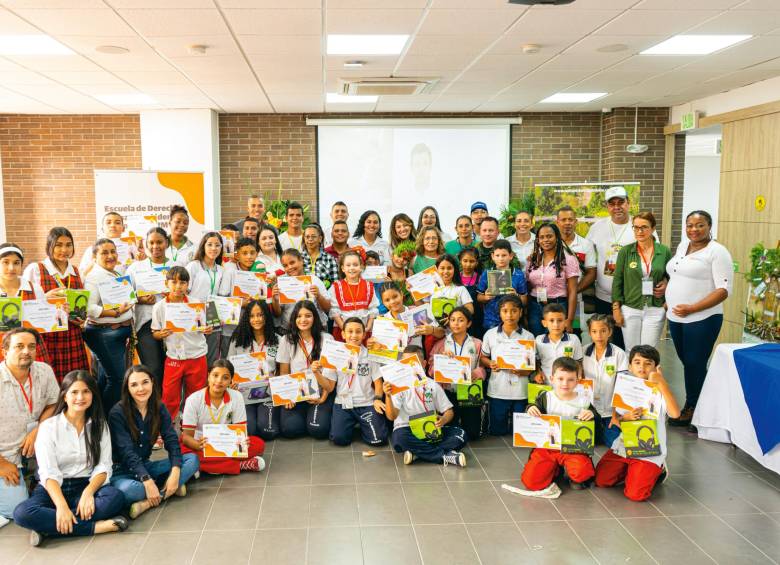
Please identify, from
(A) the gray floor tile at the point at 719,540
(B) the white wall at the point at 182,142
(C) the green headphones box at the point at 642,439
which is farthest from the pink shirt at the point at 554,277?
(B) the white wall at the point at 182,142

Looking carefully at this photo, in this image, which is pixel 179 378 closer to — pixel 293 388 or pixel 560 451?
pixel 293 388

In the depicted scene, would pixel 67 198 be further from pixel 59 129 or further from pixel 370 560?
pixel 370 560

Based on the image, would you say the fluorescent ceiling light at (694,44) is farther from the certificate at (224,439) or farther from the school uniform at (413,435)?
the certificate at (224,439)

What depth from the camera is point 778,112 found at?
6.93 meters

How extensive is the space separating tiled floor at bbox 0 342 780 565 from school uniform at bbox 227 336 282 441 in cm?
49

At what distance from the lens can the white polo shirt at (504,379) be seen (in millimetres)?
4863

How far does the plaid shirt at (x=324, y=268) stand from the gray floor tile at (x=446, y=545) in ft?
8.17

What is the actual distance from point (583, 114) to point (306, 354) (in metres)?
6.87

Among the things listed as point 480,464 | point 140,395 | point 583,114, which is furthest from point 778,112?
point 140,395

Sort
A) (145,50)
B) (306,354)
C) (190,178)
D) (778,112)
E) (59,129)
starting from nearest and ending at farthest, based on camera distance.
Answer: (306,354) < (145,50) < (778,112) < (190,178) < (59,129)

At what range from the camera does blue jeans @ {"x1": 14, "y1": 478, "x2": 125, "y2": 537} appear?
10.7 ft

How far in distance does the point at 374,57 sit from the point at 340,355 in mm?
2863

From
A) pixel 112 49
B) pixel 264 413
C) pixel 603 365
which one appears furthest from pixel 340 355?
pixel 112 49

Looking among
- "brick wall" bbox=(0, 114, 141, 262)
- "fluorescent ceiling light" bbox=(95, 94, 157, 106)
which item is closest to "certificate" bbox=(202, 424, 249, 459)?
"fluorescent ceiling light" bbox=(95, 94, 157, 106)
